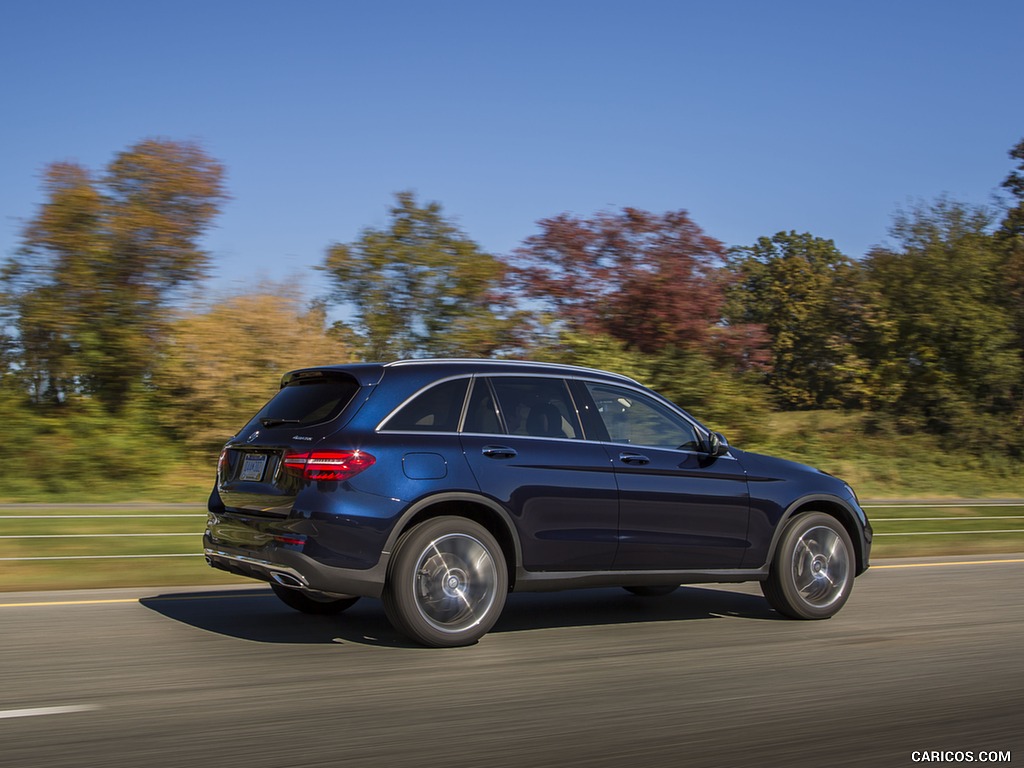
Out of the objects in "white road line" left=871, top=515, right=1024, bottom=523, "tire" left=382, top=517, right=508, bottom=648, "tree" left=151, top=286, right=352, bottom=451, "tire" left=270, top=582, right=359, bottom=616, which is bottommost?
"white road line" left=871, top=515, right=1024, bottom=523

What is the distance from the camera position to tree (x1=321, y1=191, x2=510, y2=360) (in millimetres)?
22797

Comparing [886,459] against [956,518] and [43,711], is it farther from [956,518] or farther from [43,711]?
[43,711]

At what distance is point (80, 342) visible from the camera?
1975cm

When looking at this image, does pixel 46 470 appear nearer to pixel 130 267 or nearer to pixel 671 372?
pixel 130 267

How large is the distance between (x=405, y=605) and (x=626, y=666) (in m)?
1.39

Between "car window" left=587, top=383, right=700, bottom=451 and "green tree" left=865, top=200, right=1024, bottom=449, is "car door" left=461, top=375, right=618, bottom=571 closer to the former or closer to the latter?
"car window" left=587, top=383, right=700, bottom=451

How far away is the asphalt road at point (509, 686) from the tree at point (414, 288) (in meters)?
13.9

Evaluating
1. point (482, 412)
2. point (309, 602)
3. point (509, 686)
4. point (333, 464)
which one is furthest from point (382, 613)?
point (509, 686)

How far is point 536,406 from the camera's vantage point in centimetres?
770

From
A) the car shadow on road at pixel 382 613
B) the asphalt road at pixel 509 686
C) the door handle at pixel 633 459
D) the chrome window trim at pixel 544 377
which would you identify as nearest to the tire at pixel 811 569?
the asphalt road at pixel 509 686

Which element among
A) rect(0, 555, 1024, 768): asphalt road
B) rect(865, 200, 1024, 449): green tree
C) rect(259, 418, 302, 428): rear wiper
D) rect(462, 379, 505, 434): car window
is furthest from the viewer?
rect(865, 200, 1024, 449): green tree

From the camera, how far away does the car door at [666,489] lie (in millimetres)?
7742

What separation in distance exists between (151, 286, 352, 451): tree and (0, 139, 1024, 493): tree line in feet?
0.12

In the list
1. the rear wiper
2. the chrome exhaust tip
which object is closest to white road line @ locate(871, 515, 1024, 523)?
the rear wiper
